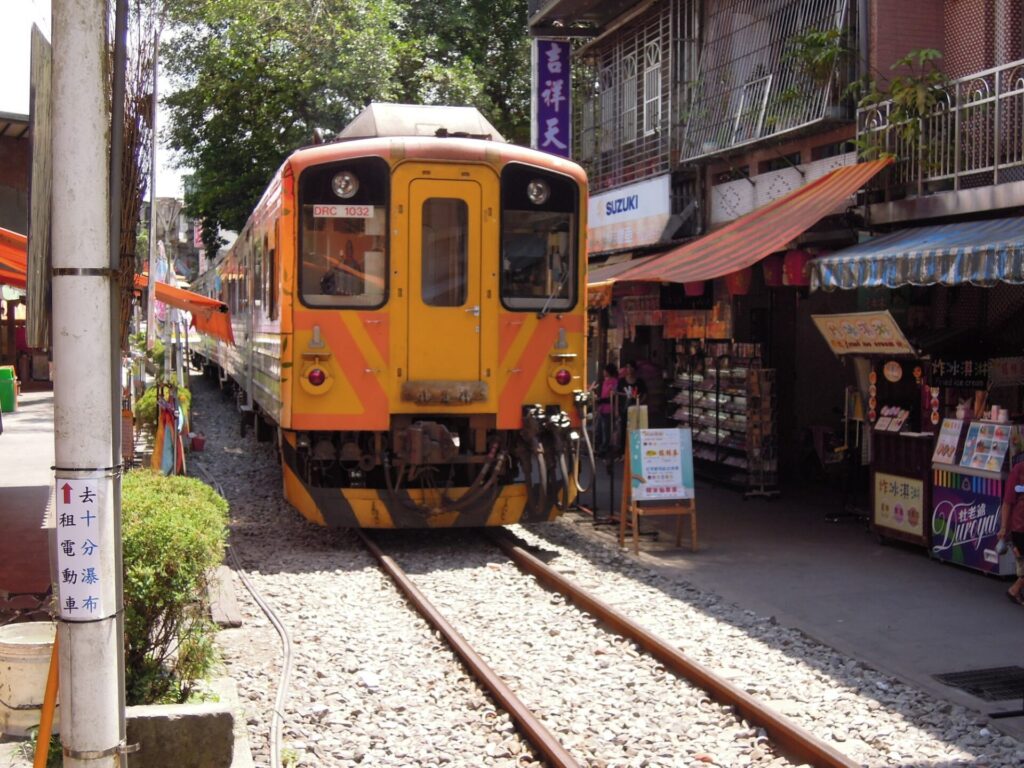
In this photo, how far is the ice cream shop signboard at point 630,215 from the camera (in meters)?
15.7

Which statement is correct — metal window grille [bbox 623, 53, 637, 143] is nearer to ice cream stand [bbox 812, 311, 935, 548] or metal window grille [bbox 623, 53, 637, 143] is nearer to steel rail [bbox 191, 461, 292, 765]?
ice cream stand [bbox 812, 311, 935, 548]

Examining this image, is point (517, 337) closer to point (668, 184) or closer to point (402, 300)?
point (402, 300)

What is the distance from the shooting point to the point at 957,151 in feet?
32.2

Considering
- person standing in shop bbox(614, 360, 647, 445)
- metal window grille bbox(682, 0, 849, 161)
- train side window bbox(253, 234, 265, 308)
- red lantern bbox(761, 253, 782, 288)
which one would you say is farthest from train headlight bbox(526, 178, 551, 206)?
person standing in shop bbox(614, 360, 647, 445)

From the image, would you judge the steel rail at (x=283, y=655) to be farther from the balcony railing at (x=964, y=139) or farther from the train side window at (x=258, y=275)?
the balcony railing at (x=964, y=139)

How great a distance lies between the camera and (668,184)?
15.5 metres

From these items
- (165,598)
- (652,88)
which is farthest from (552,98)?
(165,598)

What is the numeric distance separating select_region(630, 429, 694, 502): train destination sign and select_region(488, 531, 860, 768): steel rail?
55.7 inches

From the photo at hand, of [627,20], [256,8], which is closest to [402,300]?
[627,20]

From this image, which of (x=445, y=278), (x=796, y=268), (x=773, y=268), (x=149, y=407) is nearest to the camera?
(x=445, y=278)

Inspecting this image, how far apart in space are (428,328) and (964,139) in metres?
4.97

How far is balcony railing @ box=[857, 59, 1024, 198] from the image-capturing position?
384 inches

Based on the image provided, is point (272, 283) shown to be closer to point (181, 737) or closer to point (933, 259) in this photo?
point (933, 259)

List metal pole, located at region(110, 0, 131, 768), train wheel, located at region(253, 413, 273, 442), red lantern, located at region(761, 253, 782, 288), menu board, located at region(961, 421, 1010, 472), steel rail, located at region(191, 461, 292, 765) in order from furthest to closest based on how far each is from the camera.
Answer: train wheel, located at region(253, 413, 273, 442) < red lantern, located at region(761, 253, 782, 288) < menu board, located at region(961, 421, 1010, 472) < steel rail, located at region(191, 461, 292, 765) < metal pole, located at region(110, 0, 131, 768)
